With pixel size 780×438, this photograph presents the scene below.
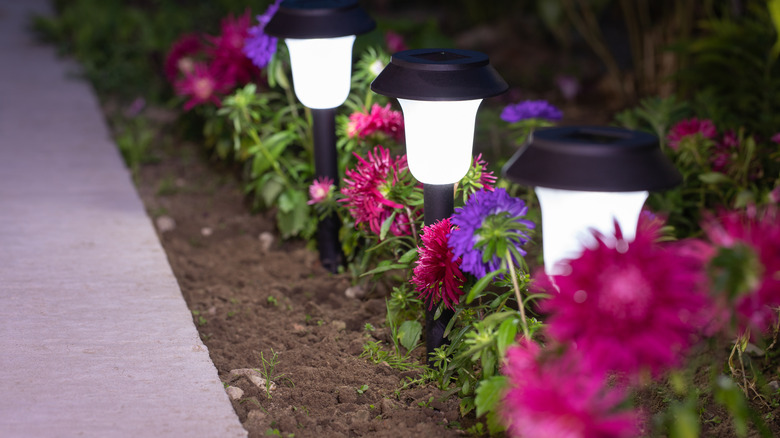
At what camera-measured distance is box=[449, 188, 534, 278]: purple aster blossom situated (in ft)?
5.34

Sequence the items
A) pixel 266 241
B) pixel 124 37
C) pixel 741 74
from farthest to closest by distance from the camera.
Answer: pixel 124 37 → pixel 741 74 → pixel 266 241

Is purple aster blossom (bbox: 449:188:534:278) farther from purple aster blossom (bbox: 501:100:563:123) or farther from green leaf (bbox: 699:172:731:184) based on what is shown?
green leaf (bbox: 699:172:731:184)

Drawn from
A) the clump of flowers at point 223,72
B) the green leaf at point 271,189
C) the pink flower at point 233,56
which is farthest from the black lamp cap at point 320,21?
the pink flower at point 233,56

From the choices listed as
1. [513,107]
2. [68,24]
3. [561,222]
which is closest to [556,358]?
[561,222]

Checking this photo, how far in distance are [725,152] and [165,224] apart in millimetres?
2148

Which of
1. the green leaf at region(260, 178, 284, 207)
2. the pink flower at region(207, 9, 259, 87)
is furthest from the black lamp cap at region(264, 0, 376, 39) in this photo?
the pink flower at region(207, 9, 259, 87)

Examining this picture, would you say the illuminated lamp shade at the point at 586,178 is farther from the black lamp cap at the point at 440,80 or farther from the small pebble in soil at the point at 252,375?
the small pebble in soil at the point at 252,375

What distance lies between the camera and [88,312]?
2.40m

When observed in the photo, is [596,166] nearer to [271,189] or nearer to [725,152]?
[725,152]

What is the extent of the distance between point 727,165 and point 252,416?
1.85m

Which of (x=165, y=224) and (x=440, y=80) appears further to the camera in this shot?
(x=165, y=224)

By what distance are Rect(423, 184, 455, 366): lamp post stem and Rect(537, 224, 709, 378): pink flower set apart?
28.8 inches

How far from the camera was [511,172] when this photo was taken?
1485 millimetres

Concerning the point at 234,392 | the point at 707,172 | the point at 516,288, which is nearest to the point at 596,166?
the point at 516,288
